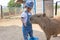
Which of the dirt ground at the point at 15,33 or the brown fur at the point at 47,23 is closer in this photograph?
the brown fur at the point at 47,23

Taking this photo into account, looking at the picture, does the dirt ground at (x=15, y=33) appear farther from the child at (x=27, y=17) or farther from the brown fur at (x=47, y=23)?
the child at (x=27, y=17)

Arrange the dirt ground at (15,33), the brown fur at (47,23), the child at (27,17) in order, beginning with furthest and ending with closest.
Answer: the dirt ground at (15,33) → the brown fur at (47,23) → the child at (27,17)

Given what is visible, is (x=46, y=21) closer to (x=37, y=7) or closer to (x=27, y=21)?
(x=27, y=21)

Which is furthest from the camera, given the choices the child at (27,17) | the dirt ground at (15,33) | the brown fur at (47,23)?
the dirt ground at (15,33)

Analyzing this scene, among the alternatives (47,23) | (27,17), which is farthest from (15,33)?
(27,17)

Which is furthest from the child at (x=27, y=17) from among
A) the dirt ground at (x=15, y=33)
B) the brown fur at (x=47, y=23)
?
the dirt ground at (x=15, y=33)

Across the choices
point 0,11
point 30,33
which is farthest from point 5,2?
point 30,33

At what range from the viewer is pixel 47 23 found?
237 inches

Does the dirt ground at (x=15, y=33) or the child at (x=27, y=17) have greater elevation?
the child at (x=27, y=17)

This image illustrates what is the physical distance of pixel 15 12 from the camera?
48.5ft

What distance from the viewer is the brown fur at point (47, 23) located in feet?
19.3

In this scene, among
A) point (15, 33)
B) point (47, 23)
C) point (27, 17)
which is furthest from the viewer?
point (15, 33)

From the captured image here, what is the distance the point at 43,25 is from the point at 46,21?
0.52 ft

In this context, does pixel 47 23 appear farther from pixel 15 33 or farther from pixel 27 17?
pixel 15 33
